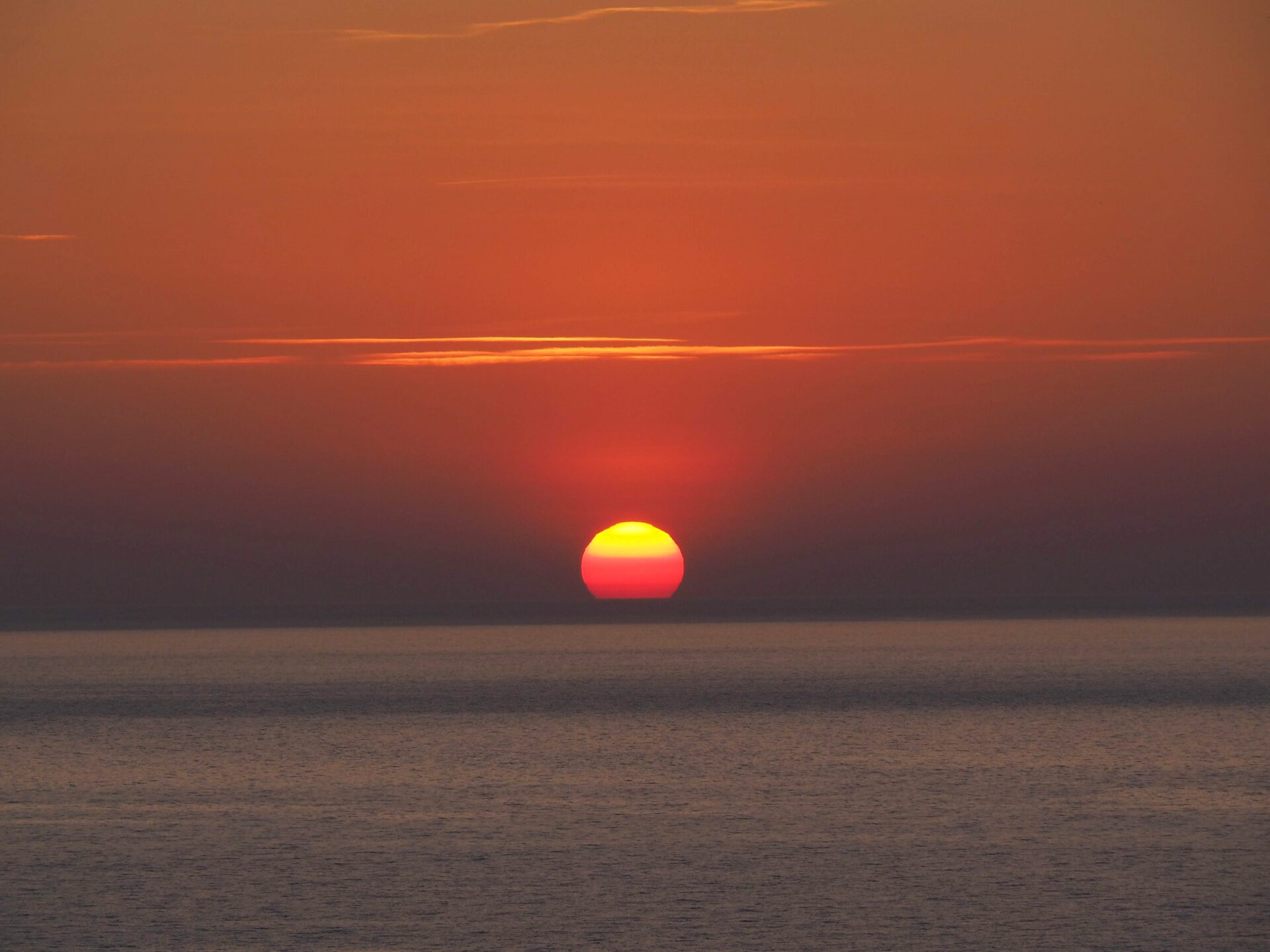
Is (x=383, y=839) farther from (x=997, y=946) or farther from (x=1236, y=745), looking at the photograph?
(x=1236, y=745)

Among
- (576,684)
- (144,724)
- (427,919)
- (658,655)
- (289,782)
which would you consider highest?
(427,919)

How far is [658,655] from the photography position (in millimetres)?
143125

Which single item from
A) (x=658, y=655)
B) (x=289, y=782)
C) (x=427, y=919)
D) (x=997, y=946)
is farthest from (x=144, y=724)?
(x=658, y=655)

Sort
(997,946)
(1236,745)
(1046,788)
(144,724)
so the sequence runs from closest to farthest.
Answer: (997,946)
(1046,788)
(1236,745)
(144,724)

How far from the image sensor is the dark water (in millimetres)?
18844

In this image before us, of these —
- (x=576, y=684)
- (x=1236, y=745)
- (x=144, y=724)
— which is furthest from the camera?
(x=576, y=684)

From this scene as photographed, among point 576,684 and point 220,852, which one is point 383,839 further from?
point 576,684

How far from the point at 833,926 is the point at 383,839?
909cm

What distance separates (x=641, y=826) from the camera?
27.0m

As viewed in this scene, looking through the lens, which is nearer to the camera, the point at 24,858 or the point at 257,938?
the point at 257,938

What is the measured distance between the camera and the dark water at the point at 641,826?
18.8m

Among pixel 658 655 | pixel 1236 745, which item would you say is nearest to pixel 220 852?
pixel 1236 745

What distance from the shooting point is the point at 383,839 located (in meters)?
25.7

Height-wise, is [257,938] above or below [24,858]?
above
